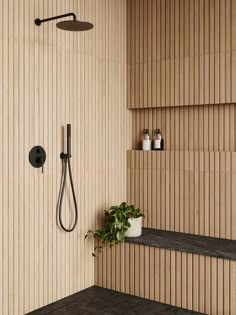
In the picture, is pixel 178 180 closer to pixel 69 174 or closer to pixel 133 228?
pixel 133 228

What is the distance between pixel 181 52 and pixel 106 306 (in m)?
2.14

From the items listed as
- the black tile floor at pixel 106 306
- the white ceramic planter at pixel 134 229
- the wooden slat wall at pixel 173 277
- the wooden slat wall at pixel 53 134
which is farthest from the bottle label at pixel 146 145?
the black tile floor at pixel 106 306

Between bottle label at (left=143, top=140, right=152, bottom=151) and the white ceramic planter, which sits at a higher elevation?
bottle label at (left=143, top=140, right=152, bottom=151)

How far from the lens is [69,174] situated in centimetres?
312

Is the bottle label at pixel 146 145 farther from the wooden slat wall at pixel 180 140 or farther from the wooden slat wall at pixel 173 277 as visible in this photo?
the wooden slat wall at pixel 173 277

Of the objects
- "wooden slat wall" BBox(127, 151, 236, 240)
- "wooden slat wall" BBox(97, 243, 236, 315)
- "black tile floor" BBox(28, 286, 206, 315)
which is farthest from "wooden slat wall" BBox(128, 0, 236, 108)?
"black tile floor" BBox(28, 286, 206, 315)

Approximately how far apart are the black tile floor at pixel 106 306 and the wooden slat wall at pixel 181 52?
5.37 feet

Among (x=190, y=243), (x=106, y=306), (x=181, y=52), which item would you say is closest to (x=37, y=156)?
(x=106, y=306)

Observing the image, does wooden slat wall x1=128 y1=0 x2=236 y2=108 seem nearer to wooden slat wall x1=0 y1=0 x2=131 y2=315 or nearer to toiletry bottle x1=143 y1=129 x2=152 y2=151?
wooden slat wall x1=0 y1=0 x2=131 y2=315

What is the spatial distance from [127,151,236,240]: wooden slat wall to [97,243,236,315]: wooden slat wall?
1.70 ft

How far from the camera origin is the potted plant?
10.8 feet

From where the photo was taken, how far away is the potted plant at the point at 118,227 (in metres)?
3.28

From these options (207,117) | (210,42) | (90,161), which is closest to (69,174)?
(90,161)

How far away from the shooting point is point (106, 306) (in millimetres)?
2977
